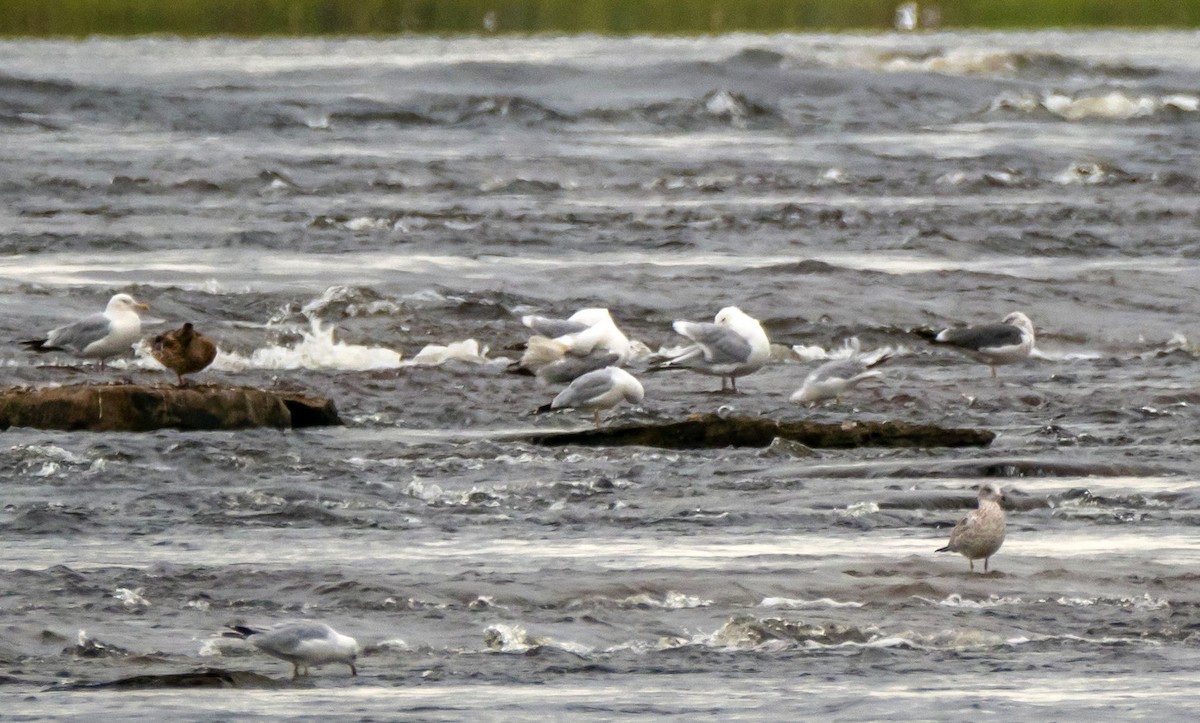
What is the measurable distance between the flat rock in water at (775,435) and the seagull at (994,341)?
2567 millimetres

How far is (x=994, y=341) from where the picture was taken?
1244cm

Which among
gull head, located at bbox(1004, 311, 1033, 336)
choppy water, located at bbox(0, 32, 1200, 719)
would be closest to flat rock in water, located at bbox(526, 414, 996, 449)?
choppy water, located at bbox(0, 32, 1200, 719)

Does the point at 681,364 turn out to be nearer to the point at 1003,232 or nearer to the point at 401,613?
the point at 401,613

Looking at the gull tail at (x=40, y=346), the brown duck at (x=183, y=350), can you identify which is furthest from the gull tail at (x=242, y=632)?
the gull tail at (x=40, y=346)

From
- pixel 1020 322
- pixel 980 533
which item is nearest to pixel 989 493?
pixel 980 533

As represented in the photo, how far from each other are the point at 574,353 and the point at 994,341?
89.7 inches

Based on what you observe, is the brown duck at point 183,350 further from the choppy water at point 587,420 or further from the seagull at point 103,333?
the seagull at point 103,333

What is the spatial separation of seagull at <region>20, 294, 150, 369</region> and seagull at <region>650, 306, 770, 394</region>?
2718mm

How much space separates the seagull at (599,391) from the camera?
10727 millimetres

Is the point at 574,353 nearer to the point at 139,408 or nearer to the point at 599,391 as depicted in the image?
the point at 599,391

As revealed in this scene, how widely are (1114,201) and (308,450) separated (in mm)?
13854

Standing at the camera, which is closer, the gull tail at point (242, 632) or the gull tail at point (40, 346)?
the gull tail at point (242, 632)

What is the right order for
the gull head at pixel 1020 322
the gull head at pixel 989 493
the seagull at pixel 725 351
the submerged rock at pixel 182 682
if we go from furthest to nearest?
the gull head at pixel 1020 322 < the seagull at pixel 725 351 < the gull head at pixel 989 493 < the submerged rock at pixel 182 682

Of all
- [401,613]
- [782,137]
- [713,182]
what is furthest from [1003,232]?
[401,613]
